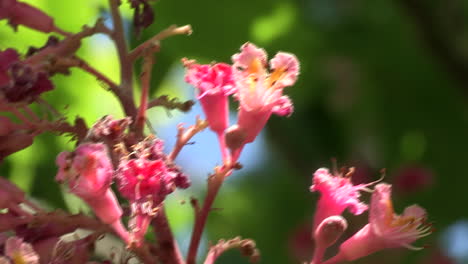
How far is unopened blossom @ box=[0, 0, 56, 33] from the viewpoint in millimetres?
1744

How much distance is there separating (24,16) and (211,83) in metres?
0.40

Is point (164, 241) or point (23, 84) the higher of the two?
point (23, 84)

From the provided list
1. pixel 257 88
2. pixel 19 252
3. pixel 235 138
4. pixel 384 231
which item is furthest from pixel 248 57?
pixel 19 252

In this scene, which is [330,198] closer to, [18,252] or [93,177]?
[93,177]

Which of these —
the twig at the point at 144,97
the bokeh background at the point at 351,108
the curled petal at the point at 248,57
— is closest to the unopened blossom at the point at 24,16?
the twig at the point at 144,97

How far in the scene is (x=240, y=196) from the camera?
4.04 m

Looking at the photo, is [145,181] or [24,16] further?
[24,16]

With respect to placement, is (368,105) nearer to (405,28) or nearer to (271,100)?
(405,28)

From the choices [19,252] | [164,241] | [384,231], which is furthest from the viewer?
[384,231]

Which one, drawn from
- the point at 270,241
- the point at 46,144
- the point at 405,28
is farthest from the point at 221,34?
the point at 270,241

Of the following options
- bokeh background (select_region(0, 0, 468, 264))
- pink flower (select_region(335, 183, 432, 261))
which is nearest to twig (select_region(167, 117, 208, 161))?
pink flower (select_region(335, 183, 432, 261))

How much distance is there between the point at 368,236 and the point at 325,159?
6.86ft

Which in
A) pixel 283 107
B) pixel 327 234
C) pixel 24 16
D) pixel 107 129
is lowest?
pixel 327 234

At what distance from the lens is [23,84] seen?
158 centimetres
